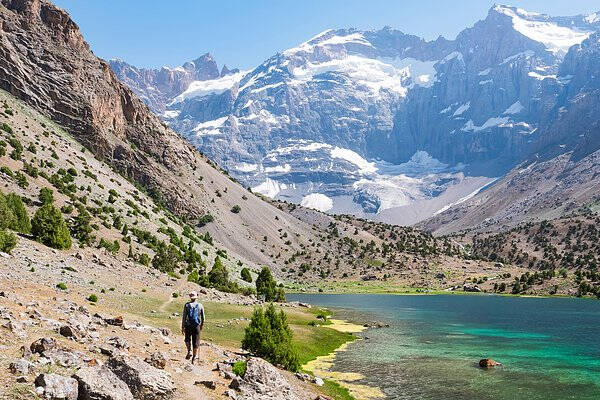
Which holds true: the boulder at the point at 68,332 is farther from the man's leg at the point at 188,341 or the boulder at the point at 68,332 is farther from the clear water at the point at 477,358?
the clear water at the point at 477,358

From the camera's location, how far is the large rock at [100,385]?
58.6ft

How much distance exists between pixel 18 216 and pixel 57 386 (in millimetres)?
63736

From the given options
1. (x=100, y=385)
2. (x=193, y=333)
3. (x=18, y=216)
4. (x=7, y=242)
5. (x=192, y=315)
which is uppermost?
(x=18, y=216)

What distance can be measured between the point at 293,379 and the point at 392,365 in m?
17.7

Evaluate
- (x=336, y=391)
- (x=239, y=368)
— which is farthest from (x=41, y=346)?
(x=336, y=391)

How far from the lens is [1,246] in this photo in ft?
163

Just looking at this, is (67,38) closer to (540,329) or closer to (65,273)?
(65,273)

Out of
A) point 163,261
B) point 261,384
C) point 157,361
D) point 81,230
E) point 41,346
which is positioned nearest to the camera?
point 41,346

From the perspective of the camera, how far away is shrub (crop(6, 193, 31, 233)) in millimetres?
69106

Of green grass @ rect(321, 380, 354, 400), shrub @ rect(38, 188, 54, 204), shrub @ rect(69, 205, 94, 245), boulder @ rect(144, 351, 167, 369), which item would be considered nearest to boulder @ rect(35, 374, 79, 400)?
boulder @ rect(144, 351, 167, 369)

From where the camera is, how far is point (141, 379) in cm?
2030

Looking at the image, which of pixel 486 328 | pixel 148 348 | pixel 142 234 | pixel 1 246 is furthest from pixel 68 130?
pixel 148 348

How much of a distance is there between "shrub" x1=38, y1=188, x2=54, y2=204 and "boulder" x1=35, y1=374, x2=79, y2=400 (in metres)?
85.8

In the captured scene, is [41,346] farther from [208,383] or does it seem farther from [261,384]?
[261,384]
